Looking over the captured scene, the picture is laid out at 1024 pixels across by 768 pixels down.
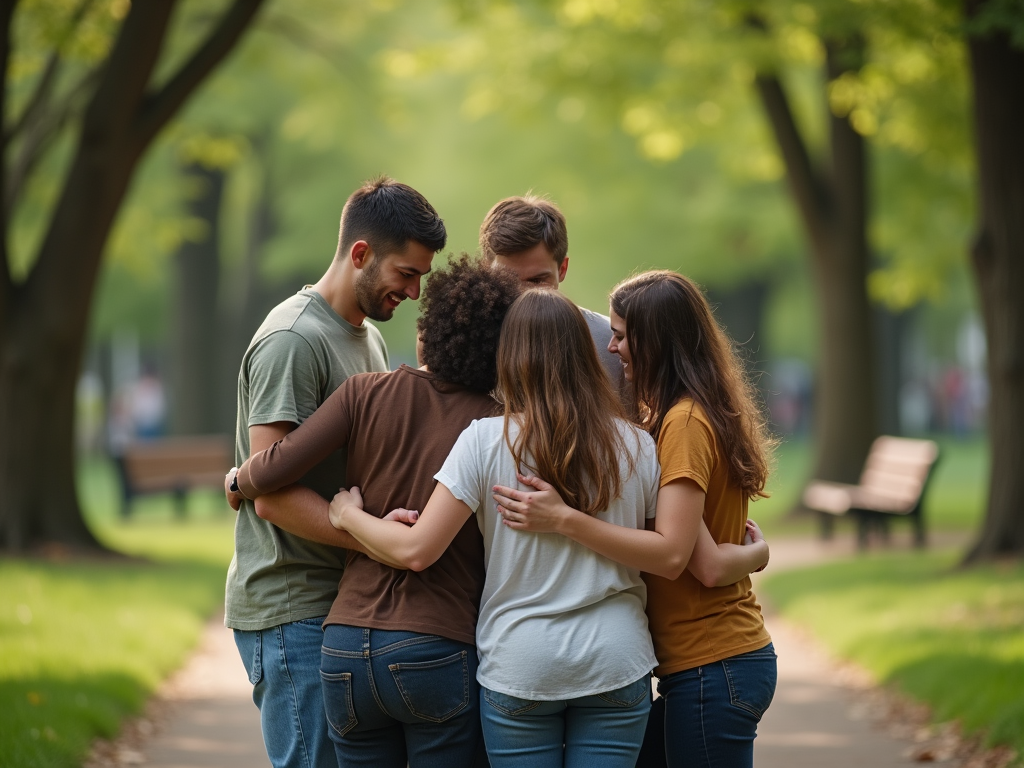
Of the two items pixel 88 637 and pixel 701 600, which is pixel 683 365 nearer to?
pixel 701 600

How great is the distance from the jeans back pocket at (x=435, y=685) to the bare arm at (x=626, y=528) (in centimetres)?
35

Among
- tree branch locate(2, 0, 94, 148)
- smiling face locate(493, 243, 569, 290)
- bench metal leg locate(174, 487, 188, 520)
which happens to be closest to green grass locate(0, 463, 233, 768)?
smiling face locate(493, 243, 569, 290)

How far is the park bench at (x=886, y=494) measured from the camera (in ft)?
43.3

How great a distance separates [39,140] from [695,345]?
35.6ft

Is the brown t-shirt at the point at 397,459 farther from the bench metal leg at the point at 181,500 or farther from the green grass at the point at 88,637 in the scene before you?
the bench metal leg at the point at 181,500

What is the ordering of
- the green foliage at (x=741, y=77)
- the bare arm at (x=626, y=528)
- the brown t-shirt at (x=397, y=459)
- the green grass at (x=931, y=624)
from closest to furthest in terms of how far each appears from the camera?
the bare arm at (x=626, y=528) → the brown t-shirt at (x=397, y=459) → the green grass at (x=931, y=624) → the green foliage at (x=741, y=77)

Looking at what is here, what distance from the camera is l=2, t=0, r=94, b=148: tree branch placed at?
11500 mm

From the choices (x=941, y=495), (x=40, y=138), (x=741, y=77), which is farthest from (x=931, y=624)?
(x=941, y=495)

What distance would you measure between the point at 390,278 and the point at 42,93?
1053 centimetres

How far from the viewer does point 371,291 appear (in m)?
3.45

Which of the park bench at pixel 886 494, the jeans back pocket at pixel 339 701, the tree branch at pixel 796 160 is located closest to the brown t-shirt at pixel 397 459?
the jeans back pocket at pixel 339 701

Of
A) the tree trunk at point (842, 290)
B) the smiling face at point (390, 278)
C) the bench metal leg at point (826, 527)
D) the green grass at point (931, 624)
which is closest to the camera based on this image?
the smiling face at point (390, 278)

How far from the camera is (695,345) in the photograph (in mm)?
3301

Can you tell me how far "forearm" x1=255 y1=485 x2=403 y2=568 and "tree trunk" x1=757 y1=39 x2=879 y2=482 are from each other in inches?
517
